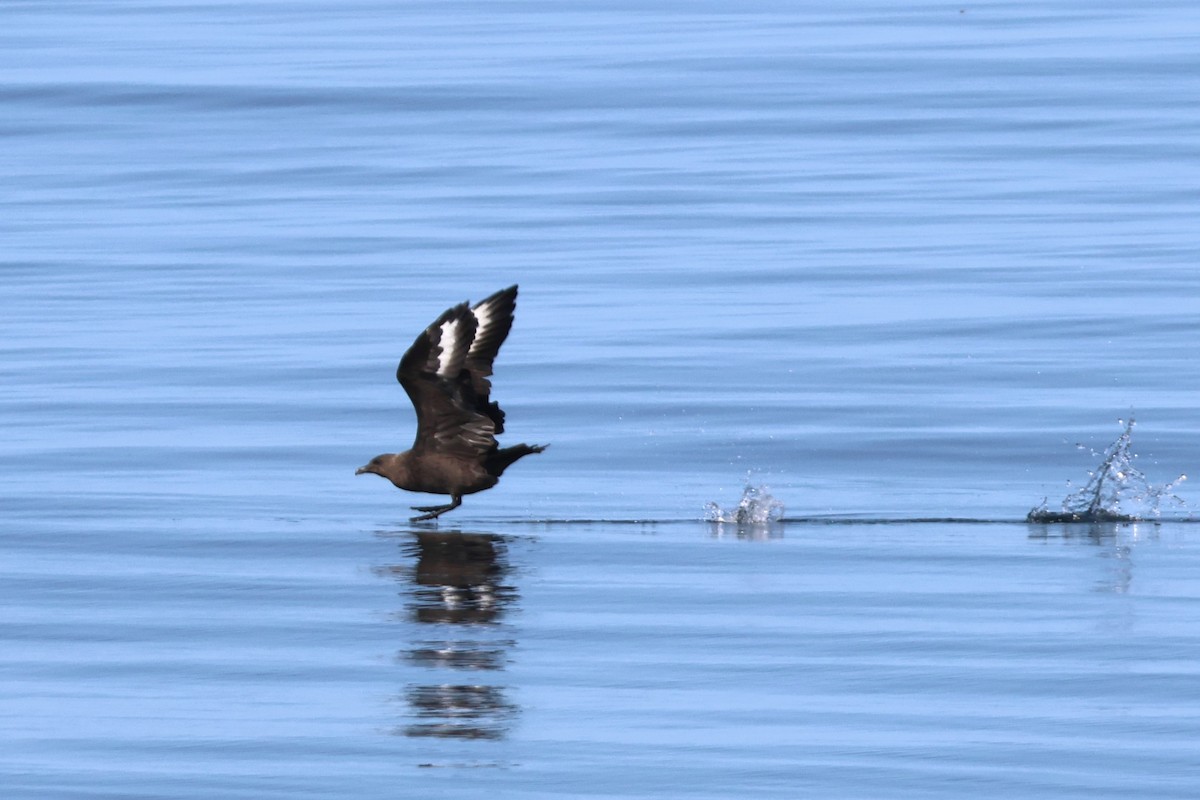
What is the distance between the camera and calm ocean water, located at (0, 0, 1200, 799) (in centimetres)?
976

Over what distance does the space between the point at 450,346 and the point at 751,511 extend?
2.08 metres

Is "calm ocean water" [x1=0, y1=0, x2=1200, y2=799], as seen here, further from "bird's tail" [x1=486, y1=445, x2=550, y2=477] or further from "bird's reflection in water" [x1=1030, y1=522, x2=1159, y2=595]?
"bird's tail" [x1=486, y1=445, x2=550, y2=477]

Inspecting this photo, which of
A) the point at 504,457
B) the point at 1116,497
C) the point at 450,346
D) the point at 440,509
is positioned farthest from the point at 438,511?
the point at 1116,497

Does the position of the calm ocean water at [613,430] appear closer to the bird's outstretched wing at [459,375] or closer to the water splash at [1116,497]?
the water splash at [1116,497]

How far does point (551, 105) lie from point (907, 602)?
27417 mm

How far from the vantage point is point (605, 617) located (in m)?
11.8

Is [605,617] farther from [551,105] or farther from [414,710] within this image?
[551,105]

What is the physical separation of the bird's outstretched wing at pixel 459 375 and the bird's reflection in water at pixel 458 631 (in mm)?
518

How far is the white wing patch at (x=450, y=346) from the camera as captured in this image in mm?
13602

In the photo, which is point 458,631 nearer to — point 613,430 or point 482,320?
point 482,320

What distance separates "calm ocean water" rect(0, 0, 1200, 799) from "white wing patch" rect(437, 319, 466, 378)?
2.96ft

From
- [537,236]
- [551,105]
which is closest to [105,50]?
[551,105]

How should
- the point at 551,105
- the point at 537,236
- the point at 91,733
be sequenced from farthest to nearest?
the point at 551,105
the point at 537,236
the point at 91,733

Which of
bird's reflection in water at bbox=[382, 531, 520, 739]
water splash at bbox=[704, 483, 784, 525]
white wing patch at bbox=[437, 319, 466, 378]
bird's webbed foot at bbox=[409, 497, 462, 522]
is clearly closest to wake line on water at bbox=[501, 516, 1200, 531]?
water splash at bbox=[704, 483, 784, 525]
